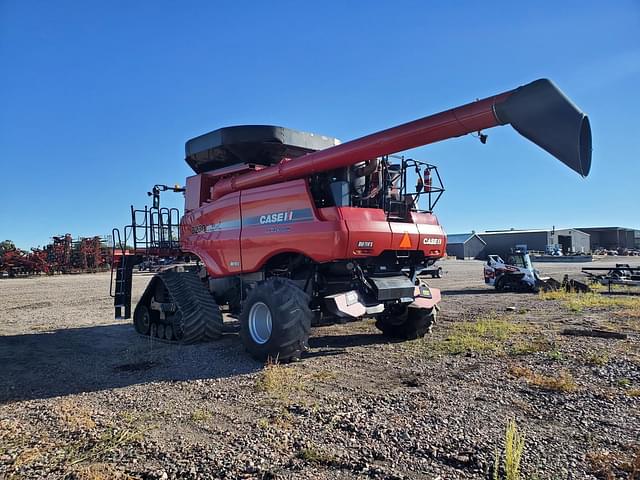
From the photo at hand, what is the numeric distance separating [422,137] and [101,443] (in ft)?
15.2

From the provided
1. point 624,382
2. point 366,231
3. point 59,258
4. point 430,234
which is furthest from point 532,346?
point 59,258

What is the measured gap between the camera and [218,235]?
8500mm

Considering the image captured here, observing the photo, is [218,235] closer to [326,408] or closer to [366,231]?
[366,231]

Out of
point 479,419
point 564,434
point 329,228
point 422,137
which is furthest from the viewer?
point 329,228

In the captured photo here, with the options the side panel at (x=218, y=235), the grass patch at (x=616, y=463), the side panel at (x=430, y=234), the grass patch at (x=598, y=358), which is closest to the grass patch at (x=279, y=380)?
the side panel at (x=218, y=235)

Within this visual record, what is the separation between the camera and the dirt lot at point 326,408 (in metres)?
3.40

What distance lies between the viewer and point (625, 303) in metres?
13.5

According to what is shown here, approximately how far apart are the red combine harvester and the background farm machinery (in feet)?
101

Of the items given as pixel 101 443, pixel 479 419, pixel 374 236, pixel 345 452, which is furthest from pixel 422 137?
pixel 101 443

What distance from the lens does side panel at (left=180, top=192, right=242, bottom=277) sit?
26.4 feet

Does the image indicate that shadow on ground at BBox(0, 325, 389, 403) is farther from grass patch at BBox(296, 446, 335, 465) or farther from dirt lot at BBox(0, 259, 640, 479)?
grass patch at BBox(296, 446, 335, 465)

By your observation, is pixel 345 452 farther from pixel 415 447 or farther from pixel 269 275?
pixel 269 275

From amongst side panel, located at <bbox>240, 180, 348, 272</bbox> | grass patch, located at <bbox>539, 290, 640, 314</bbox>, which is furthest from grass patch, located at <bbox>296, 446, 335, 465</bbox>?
grass patch, located at <bbox>539, 290, 640, 314</bbox>

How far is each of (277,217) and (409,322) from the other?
124 inches
